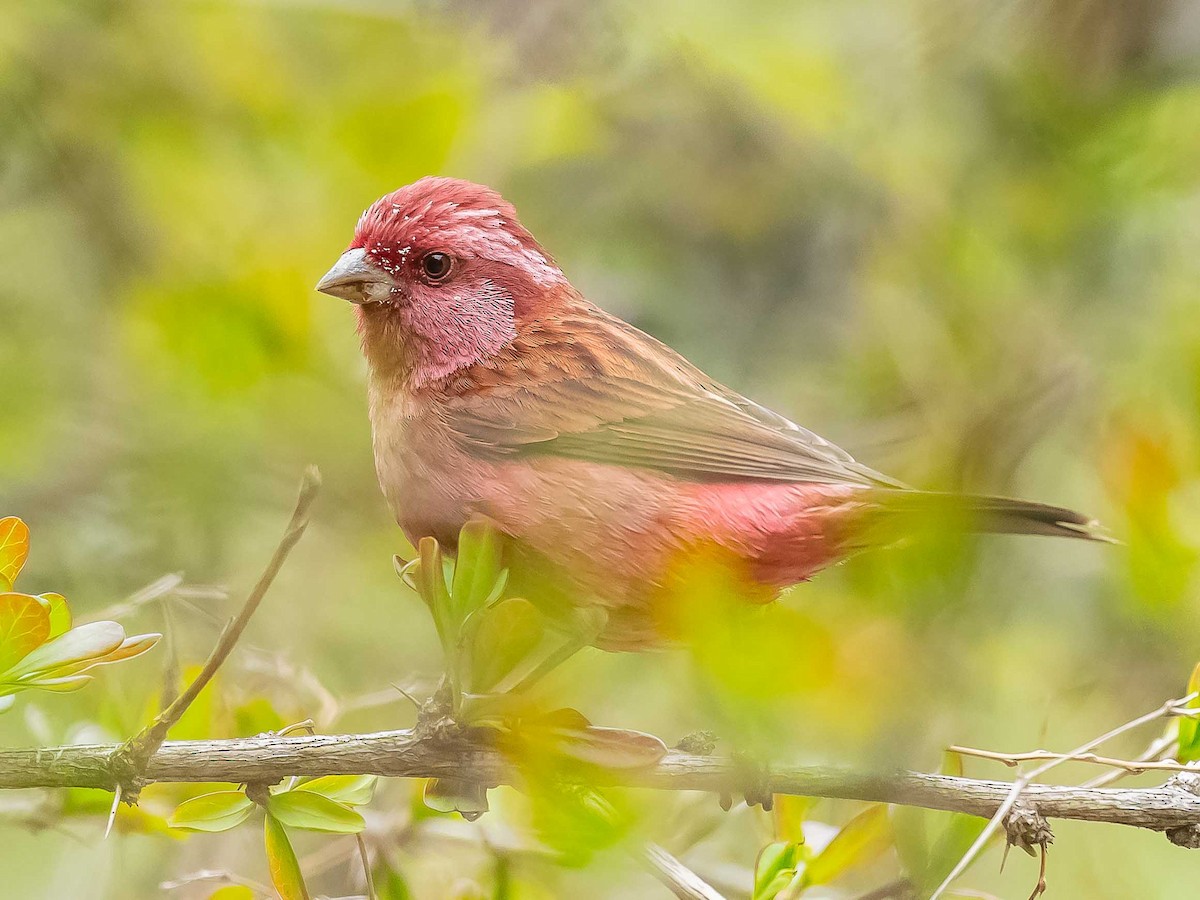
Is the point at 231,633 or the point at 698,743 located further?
the point at 698,743

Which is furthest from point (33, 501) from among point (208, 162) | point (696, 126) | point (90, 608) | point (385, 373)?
point (696, 126)

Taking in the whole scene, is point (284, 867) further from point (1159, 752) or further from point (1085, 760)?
point (1159, 752)

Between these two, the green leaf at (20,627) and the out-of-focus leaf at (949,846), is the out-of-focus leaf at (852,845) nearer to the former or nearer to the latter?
the out-of-focus leaf at (949,846)

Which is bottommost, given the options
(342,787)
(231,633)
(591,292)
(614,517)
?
(342,787)

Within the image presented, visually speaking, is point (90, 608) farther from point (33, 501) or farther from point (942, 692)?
point (942, 692)

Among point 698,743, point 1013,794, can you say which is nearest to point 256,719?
point 698,743

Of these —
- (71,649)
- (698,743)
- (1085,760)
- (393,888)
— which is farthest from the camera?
(698,743)

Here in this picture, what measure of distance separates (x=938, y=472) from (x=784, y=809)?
1136 millimetres

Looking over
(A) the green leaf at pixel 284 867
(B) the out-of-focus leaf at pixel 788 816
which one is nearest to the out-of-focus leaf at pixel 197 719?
(A) the green leaf at pixel 284 867

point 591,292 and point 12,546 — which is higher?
point 591,292

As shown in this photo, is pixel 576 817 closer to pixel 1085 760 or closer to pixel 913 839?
pixel 913 839

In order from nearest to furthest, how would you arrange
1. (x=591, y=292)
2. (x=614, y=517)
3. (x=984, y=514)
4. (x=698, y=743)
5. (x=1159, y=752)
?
(x=984, y=514)
(x=1159, y=752)
(x=614, y=517)
(x=698, y=743)
(x=591, y=292)

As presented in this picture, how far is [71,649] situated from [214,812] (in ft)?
1.31

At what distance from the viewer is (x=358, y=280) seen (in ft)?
9.95
